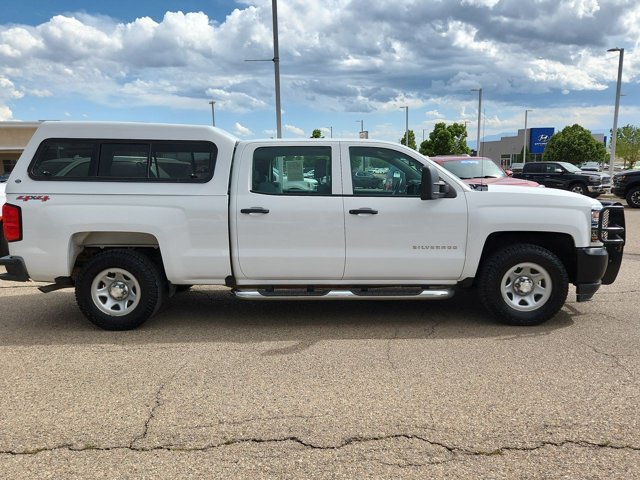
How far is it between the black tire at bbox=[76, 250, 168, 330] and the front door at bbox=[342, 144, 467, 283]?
196 centimetres

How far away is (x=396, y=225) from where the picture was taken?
202 inches

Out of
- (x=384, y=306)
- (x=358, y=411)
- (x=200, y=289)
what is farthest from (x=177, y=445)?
(x=200, y=289)

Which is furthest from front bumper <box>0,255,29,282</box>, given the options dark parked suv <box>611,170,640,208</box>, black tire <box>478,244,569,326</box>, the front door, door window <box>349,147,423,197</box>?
dark parked suv <box>611,170,640,208</box>

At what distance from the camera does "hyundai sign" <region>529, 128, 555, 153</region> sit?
76375 mm

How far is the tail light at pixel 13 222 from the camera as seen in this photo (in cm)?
503

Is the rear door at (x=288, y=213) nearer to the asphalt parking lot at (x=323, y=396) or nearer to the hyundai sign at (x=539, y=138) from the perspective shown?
the asphalt parking lot at (x=323, y=396)

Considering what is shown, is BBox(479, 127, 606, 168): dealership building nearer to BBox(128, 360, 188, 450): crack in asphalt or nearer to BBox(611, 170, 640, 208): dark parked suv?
BBox(611, 170, 640, 208): dark parked suv

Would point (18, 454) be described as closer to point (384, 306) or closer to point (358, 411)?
point (358, 411)

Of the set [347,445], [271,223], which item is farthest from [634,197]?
[347,445]

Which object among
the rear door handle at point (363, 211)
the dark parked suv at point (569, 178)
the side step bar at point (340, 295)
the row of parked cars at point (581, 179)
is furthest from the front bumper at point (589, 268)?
the dark parked suv at point (569, 178)

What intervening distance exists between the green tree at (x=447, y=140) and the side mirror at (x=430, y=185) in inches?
2273

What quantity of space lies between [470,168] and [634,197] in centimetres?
913

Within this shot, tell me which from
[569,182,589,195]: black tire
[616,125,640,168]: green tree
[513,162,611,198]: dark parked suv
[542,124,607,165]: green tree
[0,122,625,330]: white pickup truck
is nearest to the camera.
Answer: [0,122,625,330]: white pickup truck

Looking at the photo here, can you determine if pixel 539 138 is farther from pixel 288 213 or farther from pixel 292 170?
pixel 288 213
